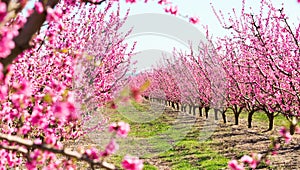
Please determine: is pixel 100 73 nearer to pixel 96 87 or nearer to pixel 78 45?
pixel 96 87

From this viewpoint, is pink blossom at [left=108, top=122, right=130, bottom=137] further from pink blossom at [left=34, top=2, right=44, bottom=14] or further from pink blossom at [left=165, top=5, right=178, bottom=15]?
pink blossom at [left=165, top=5, right=178, bottom=15]

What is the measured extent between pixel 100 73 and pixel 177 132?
9.04 meters

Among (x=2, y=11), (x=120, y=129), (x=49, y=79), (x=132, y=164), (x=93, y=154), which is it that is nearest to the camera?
(x=2, y=11)

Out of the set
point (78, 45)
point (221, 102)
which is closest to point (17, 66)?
point (78, 45)

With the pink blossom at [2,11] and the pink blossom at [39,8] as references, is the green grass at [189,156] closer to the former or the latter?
the pink blossom at [39,8]

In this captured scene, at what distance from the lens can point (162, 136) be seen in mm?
18062

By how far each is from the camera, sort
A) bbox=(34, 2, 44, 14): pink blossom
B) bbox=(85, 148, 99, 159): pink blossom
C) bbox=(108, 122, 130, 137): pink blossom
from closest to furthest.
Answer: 1. bbox=(34, 2, 44, 14): pink blossom
2. bbox=(85, 148, 99, 159): pink blossom
3. bbox=(108, 122, 130, 137): pink blossom

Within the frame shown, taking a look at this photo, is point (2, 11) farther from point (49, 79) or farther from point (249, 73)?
point (249, 73)

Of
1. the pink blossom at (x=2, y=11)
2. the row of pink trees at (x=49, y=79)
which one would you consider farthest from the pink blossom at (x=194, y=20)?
the pink blossom at (x=2, y=11)

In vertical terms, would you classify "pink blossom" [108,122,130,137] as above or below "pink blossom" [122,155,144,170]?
above

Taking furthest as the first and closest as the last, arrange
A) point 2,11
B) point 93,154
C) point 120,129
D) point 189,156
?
1. point 189,156
2. point 120,129
3. point 93,154
4. point 2,11

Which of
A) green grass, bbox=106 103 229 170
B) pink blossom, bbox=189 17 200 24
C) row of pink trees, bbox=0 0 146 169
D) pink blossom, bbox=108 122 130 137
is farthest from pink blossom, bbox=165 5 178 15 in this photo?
green grass, bbox=106 103 229 170

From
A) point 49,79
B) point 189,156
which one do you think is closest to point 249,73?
point 189,156

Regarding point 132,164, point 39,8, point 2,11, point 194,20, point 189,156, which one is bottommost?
point 189,156
